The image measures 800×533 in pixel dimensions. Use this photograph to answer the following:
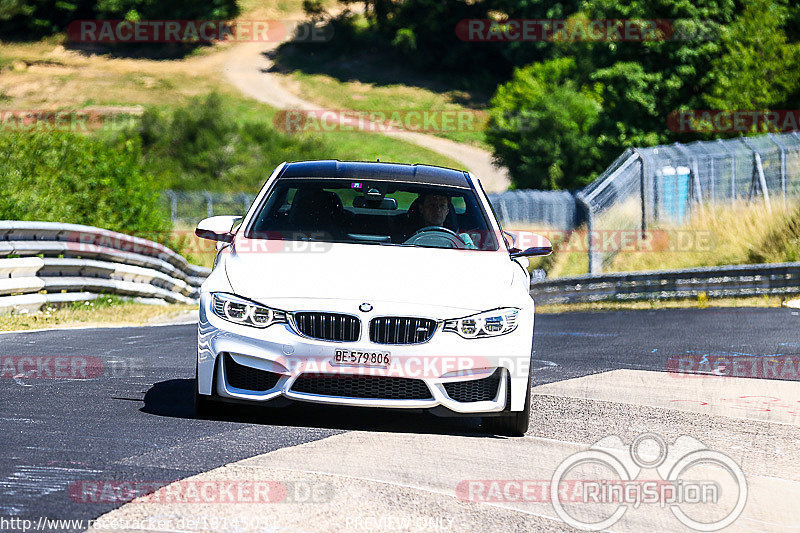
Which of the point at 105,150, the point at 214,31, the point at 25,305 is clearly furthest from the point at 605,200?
the point at 214,31

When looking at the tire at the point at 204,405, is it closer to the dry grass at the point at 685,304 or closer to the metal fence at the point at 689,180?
the dry grass at the point at 685,304

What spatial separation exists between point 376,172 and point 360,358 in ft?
7.36

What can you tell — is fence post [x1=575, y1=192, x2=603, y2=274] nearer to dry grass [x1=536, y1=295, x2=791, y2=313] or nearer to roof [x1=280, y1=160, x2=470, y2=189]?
dry grass [x1=536, y1=295, x2=791, y2=313]

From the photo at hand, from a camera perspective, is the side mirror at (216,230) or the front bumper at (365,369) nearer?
the front bumper at (365,369)

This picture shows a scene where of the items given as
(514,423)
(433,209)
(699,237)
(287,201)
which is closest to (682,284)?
(699,237)

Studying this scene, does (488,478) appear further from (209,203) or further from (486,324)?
(209,203)

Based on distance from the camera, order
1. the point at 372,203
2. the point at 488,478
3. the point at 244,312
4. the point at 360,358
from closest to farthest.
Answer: the point at 488,478 < the point at 360,358 < the point at 244,312 < the point at 372,203

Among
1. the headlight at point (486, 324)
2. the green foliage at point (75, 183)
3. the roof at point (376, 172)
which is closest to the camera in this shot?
the headlight at point (486, 324)

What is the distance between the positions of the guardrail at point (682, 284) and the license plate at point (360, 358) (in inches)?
514

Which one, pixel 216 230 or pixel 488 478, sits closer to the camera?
pixel 488 478

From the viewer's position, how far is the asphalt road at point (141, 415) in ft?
19.3

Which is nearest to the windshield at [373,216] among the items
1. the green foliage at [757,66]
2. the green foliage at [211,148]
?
the green foliage at [757,66]

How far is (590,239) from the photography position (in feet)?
76.1

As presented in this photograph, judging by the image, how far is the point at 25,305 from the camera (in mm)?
14680
